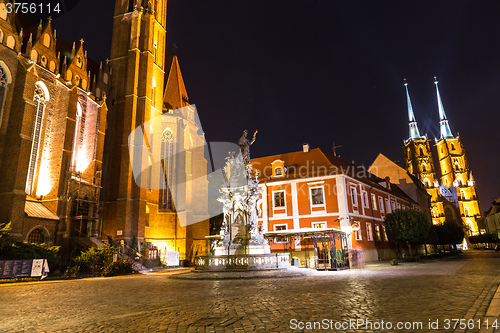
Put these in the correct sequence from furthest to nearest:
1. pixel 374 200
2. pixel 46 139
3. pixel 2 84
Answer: pixel 374 200 → pixel 46 139 → pixel 2 84

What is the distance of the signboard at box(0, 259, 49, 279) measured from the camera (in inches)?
696

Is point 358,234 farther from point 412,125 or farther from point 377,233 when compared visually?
point 412,125

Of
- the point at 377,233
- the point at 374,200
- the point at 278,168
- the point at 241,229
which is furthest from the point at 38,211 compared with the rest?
the point at 374,200

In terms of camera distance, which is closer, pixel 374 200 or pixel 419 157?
pixel 374 200

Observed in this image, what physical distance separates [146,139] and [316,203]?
1960 cm

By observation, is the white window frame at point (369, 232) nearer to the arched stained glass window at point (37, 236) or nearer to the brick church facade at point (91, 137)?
the brick church facade at point (91, 137)

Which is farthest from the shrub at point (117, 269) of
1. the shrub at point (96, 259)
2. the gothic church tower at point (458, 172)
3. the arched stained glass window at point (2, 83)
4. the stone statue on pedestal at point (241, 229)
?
the gothic church tower at point (458, 172)

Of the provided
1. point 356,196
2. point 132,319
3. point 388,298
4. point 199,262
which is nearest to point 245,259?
point 199,262

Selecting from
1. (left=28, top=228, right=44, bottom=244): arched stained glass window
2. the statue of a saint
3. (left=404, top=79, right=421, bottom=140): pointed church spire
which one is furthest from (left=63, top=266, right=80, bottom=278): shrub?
(left=404, top=79, right=421, bottom=140): pointed church spire

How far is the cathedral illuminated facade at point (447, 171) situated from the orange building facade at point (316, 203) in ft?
233

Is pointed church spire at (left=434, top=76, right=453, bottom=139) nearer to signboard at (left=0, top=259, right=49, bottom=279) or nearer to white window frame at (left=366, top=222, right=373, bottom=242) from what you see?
white window frame at (left=366, top=222, right=373, bottom=242)

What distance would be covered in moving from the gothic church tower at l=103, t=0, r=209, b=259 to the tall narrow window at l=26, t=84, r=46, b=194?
764 centimetres

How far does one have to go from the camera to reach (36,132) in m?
28.3

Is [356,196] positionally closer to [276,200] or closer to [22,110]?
[276,200]
